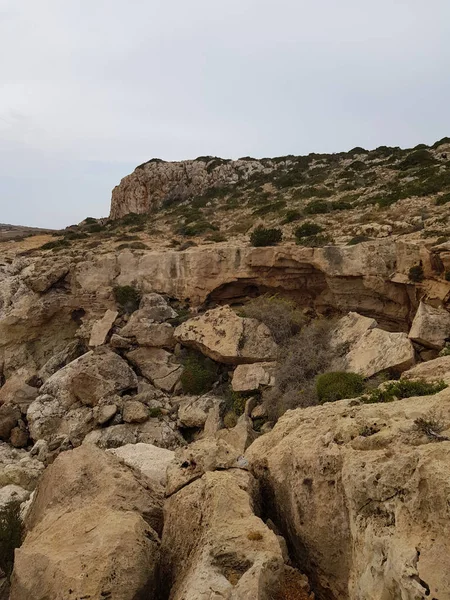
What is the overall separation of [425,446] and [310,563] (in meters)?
1.92

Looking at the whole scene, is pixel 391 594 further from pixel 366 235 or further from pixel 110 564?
pixel 366 235

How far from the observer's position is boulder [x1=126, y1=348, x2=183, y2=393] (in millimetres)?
15016

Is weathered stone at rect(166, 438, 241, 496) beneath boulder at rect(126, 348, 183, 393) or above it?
above

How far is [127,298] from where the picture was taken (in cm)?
1903

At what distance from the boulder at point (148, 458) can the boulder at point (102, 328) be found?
24.3 feet

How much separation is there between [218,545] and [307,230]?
17454mm

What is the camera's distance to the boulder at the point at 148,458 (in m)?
8.34

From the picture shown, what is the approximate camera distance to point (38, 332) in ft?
67.7

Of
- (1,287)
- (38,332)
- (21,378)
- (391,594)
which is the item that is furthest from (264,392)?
(1,287)

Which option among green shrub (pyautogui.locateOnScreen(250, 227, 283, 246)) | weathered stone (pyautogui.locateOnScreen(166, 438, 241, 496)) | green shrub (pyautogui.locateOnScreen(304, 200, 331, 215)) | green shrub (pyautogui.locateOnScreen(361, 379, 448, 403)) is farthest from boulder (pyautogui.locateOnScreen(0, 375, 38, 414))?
green shrub (pyautogui.locateOnScreen(304, 200, 331, 215))

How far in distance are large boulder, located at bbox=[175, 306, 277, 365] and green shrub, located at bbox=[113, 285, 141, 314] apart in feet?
12.8

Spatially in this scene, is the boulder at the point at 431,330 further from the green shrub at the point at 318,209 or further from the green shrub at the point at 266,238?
the green shrub at the point at 318,209

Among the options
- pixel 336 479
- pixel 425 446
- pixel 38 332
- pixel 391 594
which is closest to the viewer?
pixel 391 594

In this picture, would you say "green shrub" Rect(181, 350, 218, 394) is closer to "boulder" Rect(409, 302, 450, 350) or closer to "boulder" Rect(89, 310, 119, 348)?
"boulder" Rect(89, 310, 119, 348)
